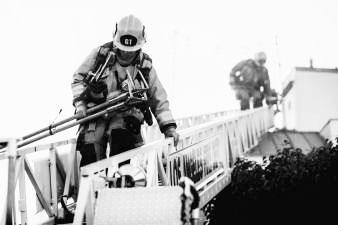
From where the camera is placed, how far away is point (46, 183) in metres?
4.86

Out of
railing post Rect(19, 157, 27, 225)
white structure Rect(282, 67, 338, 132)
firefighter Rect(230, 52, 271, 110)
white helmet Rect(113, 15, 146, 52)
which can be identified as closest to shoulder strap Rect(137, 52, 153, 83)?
white helmet Rect(113, 15, 146, 52)

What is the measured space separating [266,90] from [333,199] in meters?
5.72

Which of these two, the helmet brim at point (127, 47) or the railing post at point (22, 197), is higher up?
the helmet brim at point (127, 47)

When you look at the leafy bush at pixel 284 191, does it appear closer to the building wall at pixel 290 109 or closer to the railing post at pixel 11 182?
the railing post at pixel 11 182

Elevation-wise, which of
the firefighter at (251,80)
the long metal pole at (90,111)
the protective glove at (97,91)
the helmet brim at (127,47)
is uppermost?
the firefighter at (251,80)

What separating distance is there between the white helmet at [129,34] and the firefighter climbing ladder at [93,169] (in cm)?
92

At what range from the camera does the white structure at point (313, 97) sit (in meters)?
18.4

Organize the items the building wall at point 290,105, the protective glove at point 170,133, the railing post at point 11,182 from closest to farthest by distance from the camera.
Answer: the railing post at point 11,182
the protective glove at point 170,133
the building wall at point 290,105

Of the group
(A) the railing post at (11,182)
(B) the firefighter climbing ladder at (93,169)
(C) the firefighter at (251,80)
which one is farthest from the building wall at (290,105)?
(A) the railing post at (11,182)

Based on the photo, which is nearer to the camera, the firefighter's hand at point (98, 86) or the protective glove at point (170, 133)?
the firefighter's hand at point (98, 86)

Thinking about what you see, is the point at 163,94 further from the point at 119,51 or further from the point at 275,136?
the point at 275,136

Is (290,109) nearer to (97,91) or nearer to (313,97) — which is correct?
(313,97)

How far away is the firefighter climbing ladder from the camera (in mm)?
3648

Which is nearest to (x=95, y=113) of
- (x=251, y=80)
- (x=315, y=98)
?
(x=251, y=80)
